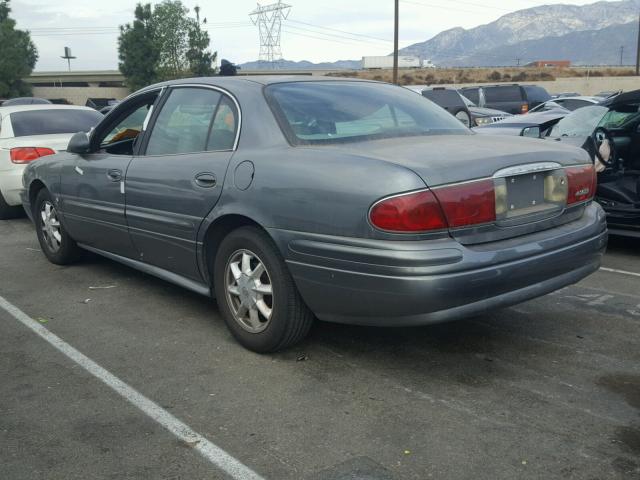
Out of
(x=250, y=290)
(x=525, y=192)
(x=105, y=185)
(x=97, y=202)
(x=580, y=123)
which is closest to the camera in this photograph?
(x=525, y=192)

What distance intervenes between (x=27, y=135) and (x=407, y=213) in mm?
6778

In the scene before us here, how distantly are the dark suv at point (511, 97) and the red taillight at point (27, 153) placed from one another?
58.1ft

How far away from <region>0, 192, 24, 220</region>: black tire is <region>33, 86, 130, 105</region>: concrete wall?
66.8 metres

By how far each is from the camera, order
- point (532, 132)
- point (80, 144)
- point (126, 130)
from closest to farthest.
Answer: point (80, 144) < point (126, 130) < point (532, 132)

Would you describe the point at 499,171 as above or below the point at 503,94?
above

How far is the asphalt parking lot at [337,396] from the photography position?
9.46 ft

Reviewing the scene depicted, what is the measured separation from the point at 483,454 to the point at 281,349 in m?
1.45

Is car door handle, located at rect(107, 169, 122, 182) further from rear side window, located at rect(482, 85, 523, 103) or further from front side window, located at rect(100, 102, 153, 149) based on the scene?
rear side window, located at rect(482, 85, 523, 103)

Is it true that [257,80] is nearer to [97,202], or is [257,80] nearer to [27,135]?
[97,202]

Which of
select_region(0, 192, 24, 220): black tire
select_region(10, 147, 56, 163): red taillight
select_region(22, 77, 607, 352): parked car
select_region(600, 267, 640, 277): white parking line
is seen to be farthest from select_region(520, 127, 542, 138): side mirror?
select_region(0, 192, 24, 220): black tire

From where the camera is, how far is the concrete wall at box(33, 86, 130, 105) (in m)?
73.7

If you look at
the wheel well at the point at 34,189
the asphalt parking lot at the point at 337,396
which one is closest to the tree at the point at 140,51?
the wheel well at the point at 34,189

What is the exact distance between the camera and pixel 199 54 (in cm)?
7044

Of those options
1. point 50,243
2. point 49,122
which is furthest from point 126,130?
point 49,122
